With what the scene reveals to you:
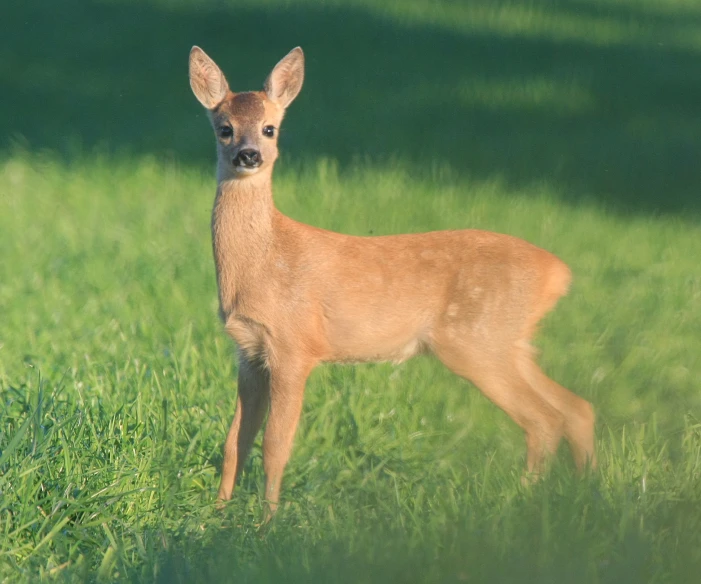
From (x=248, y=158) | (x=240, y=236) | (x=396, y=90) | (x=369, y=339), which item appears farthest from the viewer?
(x=396, y=90)

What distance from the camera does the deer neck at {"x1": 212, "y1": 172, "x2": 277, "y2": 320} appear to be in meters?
4.43

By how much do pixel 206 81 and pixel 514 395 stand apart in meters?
1.74

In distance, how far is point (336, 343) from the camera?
455 centimetres

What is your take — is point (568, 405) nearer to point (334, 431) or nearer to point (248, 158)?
point (334, 431)

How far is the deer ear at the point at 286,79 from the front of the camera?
4.71 metres

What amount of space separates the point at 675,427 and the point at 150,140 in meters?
7.33

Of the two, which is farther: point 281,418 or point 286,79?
point 286,79

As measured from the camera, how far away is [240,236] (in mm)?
4473

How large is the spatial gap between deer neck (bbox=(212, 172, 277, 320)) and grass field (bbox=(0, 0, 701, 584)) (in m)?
0.61

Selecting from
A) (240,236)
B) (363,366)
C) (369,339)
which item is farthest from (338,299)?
(363,366)

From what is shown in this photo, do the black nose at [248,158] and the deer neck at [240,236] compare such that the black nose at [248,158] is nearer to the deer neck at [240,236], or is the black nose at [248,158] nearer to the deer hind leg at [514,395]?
Result: the deer neck at [240,236]

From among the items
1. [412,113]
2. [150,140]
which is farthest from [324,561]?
[412,113]

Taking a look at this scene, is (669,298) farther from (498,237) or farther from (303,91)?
(303,91)

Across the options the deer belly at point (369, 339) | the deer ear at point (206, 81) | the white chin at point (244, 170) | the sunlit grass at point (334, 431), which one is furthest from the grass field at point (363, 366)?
the deer ear at point (206, 81)
